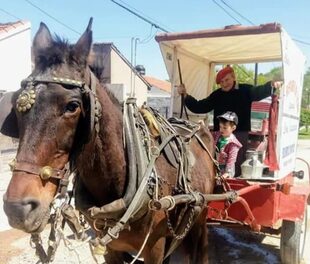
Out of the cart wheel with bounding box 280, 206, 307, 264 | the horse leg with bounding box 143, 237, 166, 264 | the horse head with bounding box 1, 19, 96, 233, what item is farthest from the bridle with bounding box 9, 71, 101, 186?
the cart wheel with bounding box 280, 206, 307, 264

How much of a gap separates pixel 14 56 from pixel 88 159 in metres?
12.1

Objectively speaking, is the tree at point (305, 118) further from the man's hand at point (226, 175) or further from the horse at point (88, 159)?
the horse at point (88, 159)

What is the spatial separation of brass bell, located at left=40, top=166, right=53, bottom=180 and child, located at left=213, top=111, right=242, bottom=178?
101 inches

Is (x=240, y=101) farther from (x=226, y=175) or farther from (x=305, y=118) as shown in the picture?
(x=305, y=118)

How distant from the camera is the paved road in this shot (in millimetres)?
4641

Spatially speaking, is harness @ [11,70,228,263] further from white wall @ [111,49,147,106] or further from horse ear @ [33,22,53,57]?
white wall @ [111,49,147,106]

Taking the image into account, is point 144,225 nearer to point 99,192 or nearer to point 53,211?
point 99,192

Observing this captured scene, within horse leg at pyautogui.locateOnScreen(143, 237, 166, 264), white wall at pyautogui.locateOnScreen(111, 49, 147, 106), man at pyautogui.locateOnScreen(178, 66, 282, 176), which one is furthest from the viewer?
white wall at pyautogui.locateOnScreen(111, 49, 147, 106)

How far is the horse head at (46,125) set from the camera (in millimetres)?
1792

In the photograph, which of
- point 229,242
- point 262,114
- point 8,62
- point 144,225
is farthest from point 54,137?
point 8,62

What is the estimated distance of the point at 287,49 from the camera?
3984 mm

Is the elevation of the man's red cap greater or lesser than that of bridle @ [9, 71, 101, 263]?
greater

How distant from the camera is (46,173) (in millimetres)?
1827

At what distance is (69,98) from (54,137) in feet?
0.64
